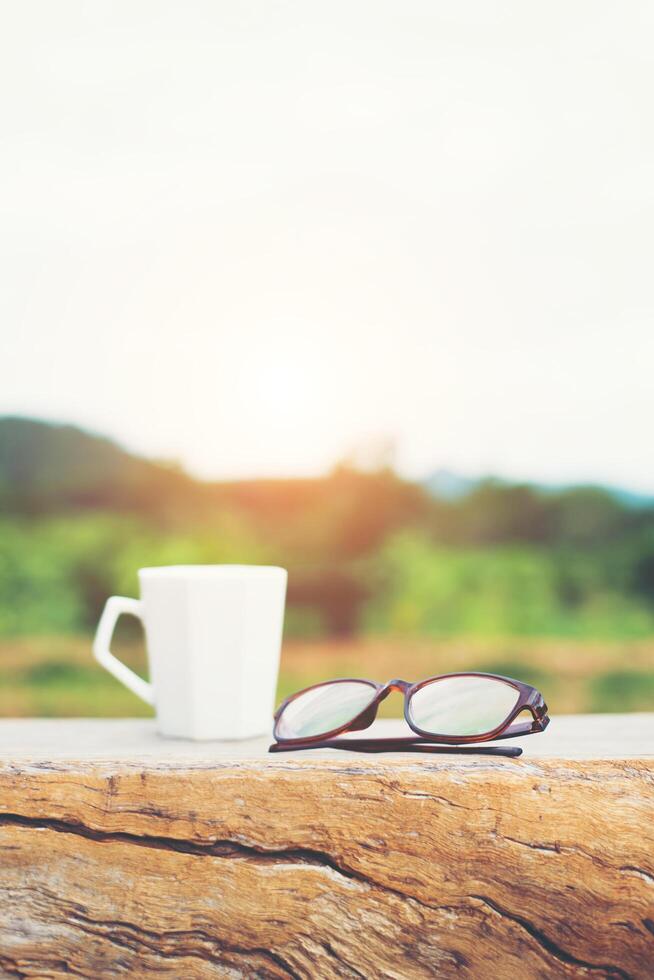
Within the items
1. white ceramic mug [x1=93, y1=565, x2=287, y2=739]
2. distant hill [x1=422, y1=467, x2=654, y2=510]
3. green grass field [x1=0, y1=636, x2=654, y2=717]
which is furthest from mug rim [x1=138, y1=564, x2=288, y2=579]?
distant hill [x1=422, y1=467, x2=654, y2=510]

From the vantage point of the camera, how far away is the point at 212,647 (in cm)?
83

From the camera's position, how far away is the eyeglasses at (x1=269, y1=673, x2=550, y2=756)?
0.77 m

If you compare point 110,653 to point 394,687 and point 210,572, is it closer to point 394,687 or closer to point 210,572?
point 210,572

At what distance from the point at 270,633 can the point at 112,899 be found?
0.86 ft

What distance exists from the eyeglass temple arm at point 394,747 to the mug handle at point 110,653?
0.52 ft

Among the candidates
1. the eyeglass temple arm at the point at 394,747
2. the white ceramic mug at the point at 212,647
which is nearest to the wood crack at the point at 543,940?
the eyeglass temple arm at the point at 394,747

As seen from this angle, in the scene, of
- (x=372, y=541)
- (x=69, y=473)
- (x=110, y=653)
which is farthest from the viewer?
(x=69, y=473)

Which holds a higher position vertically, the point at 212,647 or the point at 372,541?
the point at 372,541

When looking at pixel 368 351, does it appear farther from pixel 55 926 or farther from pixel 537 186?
pixel 55 926

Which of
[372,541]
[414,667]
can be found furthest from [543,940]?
[414,667]

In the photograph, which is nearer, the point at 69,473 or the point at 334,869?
the point at 334,869

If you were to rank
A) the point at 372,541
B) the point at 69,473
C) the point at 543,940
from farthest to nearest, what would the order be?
the point at 69,473 → the point at 372,541 → the point at 543,940

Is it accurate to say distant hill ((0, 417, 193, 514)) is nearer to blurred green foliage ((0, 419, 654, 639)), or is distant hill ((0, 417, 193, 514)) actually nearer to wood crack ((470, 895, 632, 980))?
blurred green foliage ((0, 419, 654, 639))

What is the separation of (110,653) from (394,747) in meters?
0.29
